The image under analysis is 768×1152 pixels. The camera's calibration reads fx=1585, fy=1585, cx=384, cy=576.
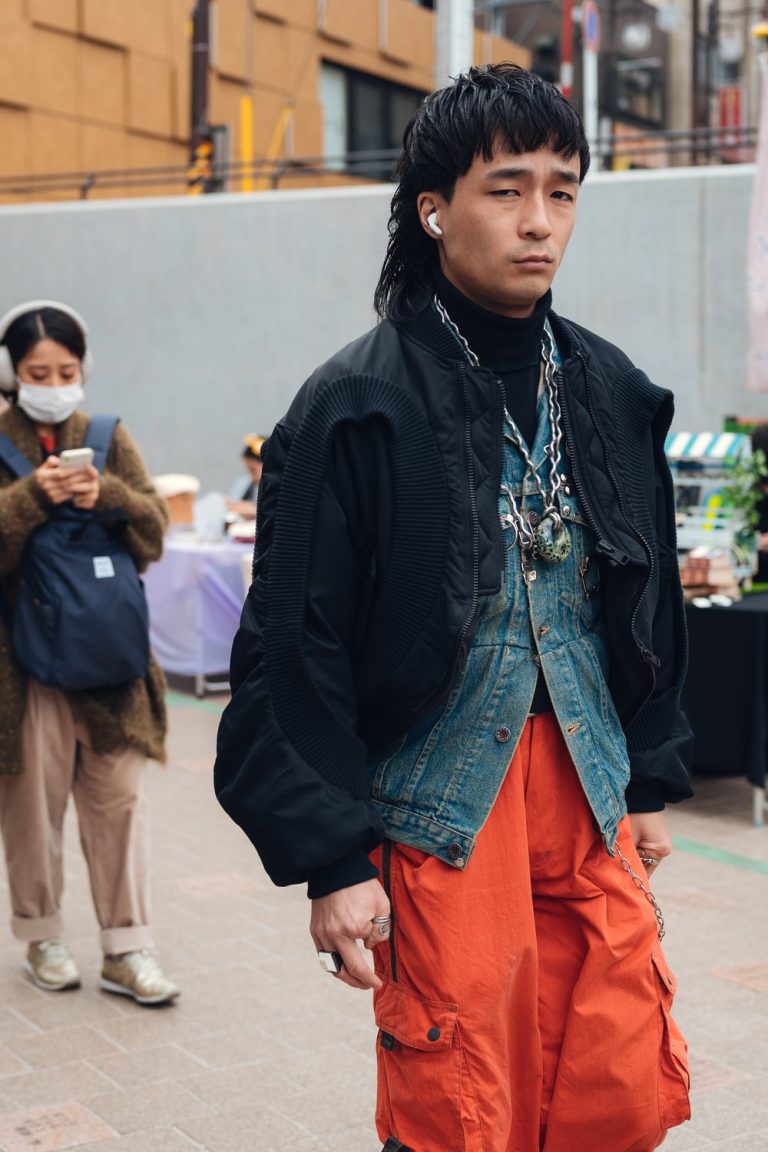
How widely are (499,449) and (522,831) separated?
57 centimetres

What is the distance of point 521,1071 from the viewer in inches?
93.4

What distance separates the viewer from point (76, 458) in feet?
14.7

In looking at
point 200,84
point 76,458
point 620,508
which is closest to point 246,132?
point 200,84

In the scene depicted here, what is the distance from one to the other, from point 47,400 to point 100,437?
0.71ft

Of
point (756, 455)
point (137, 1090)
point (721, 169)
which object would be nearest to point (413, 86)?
point (721, 169)

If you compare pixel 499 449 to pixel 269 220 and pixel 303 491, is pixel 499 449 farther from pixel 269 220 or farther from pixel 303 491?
pixel 269 220

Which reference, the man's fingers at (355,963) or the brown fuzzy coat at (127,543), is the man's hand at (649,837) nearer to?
the man's fingers at (355,963)

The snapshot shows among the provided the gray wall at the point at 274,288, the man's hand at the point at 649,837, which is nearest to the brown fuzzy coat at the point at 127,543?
the man's hand at the point at 649,837

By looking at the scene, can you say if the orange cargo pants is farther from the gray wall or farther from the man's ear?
the gray wall

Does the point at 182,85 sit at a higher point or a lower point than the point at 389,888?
higher

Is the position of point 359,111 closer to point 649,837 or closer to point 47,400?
point 47,400

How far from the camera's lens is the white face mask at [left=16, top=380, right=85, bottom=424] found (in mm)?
4617

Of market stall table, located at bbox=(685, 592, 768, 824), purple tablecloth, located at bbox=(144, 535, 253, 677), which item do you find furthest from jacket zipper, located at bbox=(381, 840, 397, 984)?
purple tablecloth, located at bbox=(144, 535, 253, 677)

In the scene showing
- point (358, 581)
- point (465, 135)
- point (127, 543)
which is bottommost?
point (127, 543)
